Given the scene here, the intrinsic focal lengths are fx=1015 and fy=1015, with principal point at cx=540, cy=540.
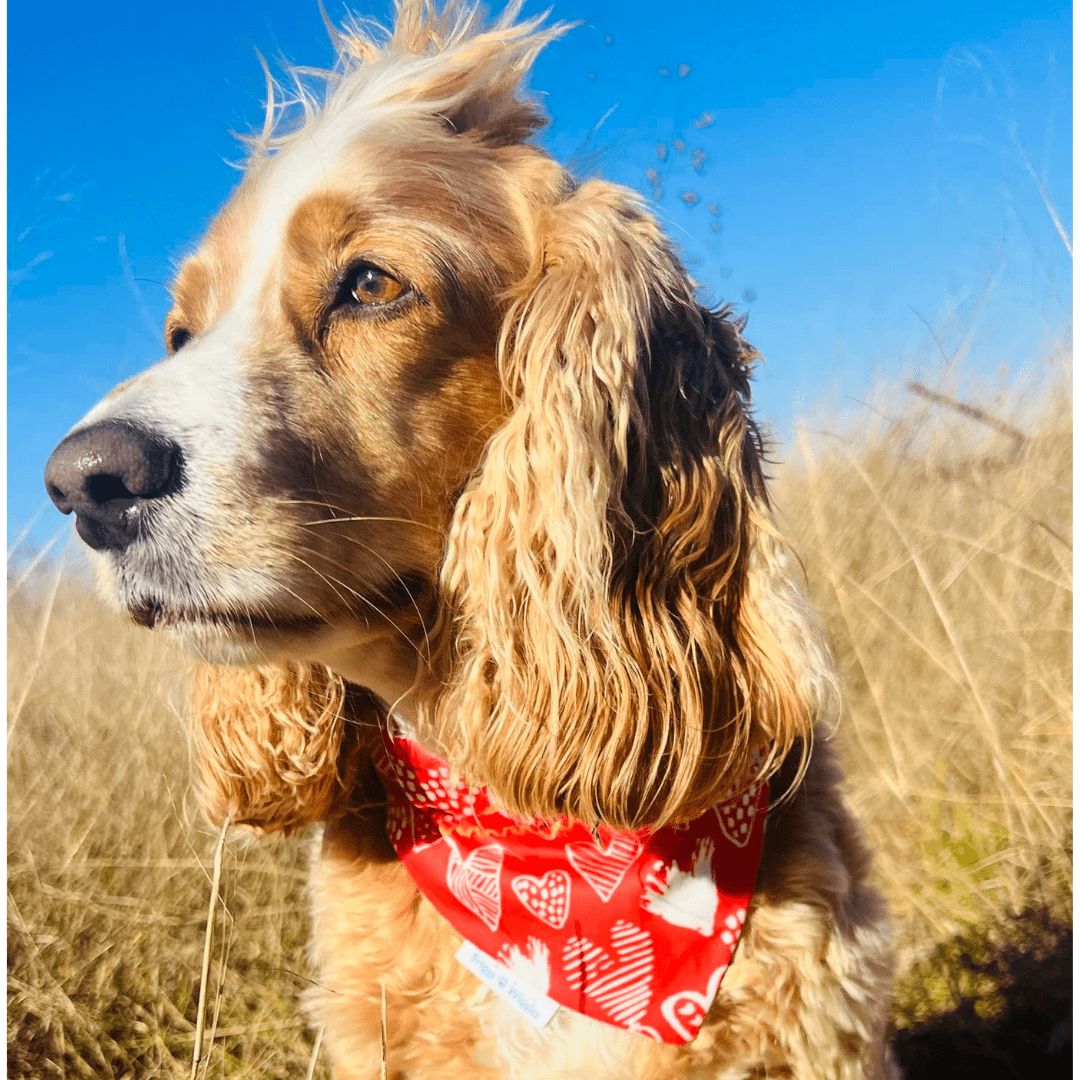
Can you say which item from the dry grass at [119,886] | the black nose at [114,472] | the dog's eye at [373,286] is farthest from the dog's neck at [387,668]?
the dry grass at [119,886]

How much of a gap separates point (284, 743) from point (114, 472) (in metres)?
0.74

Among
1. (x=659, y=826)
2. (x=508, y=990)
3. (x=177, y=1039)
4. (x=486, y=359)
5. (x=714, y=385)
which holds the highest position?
(x=714, y=385)

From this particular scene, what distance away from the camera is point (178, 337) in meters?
1.87

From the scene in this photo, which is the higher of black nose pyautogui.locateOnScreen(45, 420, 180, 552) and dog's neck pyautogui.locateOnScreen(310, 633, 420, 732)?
black nose pyautogui.locateOnScreen(45, 420, 180, 552)

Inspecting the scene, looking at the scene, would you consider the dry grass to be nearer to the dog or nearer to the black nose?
the dog

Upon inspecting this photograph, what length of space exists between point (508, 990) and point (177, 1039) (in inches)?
41.1

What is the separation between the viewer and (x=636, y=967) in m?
1.71

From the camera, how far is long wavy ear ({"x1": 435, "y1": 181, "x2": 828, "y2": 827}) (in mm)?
1556

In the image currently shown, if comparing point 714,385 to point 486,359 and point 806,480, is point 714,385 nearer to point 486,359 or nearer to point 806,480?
point 486,359

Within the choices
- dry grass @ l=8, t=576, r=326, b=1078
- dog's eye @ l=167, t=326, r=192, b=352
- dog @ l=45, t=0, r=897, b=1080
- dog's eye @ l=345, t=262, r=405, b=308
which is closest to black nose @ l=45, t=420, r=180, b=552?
dog @ l=45, t=0, r=897, b=1080

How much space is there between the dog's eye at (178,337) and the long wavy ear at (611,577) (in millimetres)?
622

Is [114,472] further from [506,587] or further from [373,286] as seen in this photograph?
[506,587]

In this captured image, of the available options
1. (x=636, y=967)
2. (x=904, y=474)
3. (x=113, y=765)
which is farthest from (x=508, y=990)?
(x=904, y=474)

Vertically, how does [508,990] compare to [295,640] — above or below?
below
